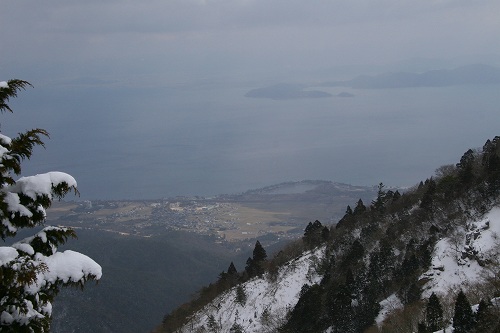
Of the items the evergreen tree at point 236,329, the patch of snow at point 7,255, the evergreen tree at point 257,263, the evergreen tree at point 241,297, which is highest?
the patch of snow at point 7,255

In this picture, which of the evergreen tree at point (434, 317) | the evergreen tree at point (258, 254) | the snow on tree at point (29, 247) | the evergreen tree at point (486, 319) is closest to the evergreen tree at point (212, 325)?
the evergreen tree at point (258, 254)

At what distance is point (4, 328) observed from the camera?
13.6 ft

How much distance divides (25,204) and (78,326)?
6346 centimetres

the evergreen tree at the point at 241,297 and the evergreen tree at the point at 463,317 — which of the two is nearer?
the evergreen tree at the point at 463,317

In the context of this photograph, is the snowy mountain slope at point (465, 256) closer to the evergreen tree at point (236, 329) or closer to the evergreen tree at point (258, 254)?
the evergreen tree at point (236, 329)

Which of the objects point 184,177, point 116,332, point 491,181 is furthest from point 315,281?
point 184,177

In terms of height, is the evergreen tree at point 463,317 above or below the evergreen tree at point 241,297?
above

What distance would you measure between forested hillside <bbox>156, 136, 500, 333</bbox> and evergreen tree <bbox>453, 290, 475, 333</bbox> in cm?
4

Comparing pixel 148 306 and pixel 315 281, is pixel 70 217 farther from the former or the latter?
Answer: pixel 315 281

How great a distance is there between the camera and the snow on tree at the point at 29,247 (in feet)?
13.5

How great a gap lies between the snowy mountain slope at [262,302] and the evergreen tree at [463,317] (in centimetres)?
1496

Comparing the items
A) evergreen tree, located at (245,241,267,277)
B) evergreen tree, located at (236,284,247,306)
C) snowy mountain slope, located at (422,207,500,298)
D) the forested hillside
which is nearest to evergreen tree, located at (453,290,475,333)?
the forested hillside

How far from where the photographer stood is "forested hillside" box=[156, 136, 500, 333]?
24.9 metres

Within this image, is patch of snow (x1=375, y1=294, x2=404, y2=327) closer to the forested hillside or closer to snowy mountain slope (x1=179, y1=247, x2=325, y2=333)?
the forested hillside
